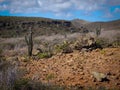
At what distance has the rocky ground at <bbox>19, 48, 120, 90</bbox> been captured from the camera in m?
8.01

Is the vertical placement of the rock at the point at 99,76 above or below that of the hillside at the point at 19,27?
below

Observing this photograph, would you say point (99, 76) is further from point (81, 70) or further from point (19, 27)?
point (19, 27)

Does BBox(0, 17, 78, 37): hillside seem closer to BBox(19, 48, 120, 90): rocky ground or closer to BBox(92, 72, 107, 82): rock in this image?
BBox(19, 48, 120, 90): rocky ground

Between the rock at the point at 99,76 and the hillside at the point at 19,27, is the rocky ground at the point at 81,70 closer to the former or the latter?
the rock at the point at 99,76

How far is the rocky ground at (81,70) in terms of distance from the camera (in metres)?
8.01

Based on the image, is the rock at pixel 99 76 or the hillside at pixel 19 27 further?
the hillside at pixel 19 27

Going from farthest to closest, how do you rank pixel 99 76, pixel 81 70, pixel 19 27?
1. pixel 19 27
2. pixel 81 70
3. pixel 99 76

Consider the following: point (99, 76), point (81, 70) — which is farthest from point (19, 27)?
point (99, 76)

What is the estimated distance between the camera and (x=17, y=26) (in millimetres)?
55656

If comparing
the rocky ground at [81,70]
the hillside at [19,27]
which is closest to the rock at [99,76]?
the rocky ground at [81,70]

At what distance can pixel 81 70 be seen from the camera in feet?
30.8

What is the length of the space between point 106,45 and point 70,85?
307 inches

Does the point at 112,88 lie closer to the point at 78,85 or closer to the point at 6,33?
the point at 78,85

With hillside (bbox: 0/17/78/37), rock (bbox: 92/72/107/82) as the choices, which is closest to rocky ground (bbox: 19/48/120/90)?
rock (bbox: 92/72/107/82)
